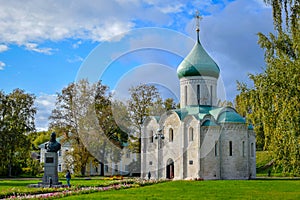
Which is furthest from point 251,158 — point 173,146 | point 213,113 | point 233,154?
point 173,146

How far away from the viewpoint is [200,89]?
36438 millimetres

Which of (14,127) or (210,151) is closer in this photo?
(210,151)

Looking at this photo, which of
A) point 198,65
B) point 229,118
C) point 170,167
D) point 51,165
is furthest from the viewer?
point 198,65

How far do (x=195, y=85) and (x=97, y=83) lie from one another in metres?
9.81

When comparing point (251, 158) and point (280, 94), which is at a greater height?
point (280, 94)

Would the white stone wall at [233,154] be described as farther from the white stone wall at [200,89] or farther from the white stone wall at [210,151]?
the white stone wall at [200,89]

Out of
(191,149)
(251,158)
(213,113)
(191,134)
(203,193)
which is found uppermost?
(213,113)

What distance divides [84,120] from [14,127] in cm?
689

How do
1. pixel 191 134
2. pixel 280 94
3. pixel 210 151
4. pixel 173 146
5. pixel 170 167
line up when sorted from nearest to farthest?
pixel 280 94
pixel 210 151
pixel 191 134
pixel 173 146
pixel 170 167

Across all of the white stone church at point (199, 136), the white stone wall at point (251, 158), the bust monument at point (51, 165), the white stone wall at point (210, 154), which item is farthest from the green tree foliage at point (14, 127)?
the white stone wall at point (251, 158)

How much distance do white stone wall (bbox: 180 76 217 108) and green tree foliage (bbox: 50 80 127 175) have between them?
8.03m

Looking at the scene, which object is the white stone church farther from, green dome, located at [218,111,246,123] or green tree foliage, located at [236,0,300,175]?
green tree foliage, located at [236,0,300,175]

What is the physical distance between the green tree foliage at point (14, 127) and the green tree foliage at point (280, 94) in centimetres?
2772

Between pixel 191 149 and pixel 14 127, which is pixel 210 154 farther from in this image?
pixel 14 127
